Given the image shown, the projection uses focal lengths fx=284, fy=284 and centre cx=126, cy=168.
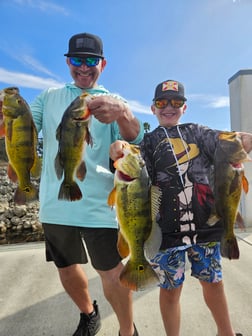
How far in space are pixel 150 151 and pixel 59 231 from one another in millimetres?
1029

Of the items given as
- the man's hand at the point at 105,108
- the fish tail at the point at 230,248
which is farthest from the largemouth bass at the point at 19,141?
the fish tail at the point at 230,248

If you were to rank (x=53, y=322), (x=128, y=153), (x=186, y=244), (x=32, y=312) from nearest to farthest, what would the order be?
(x=128, y=153) → (x=186, y=244) → (x=53, y=322) → (x=32, y=312)

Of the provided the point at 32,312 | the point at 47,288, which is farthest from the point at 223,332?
the point at 47,288

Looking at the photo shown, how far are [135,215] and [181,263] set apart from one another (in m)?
0.83

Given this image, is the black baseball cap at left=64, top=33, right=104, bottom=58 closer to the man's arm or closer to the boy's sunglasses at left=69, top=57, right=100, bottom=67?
the boy's sunglasses at left=69, top=57, right=100, bottom=67

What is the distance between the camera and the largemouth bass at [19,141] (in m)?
1.72

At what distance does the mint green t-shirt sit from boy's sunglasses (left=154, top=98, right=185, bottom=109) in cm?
43

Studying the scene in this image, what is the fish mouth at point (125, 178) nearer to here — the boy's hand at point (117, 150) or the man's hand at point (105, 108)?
the boy's hand at point (117, 150)

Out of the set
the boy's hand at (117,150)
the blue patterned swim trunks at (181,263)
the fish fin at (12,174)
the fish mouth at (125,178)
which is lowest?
the blue patterned swim trunks at (181,263)

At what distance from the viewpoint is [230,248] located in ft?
6.45

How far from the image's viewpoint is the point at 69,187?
1.70 metres

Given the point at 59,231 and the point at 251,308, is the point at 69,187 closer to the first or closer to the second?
the point at 59,231

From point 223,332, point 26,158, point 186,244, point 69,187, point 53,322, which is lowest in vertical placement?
point 53,322

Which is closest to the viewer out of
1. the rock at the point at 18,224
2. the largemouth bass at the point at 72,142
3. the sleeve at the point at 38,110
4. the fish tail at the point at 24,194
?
the largemouth bass at the point at 72,142
